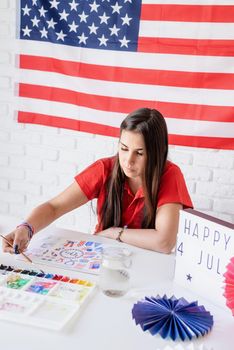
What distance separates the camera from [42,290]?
3.30 ft

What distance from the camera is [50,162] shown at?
8.21 ft

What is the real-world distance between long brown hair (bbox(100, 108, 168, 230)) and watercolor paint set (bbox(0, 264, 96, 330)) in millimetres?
569

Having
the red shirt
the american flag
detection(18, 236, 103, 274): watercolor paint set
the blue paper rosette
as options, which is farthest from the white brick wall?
the blue paper rosette

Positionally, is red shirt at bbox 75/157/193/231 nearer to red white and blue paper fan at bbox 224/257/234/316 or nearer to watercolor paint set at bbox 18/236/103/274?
watercolor paint set at bbox 18/236/103/274

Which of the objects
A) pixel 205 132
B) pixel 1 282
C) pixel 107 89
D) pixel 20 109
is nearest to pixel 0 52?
pixel 20 109

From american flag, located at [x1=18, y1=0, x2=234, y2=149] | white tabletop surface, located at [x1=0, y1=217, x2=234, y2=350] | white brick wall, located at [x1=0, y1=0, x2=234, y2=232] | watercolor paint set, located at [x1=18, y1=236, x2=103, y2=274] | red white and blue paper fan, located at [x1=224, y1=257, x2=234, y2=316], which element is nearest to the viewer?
white tabletop surface, located at [x1=0, y1=217, x2=234, y2=350]

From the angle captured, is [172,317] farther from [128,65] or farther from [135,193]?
[128,65]

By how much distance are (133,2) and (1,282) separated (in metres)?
1.61

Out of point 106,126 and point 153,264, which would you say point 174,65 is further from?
point 153,264

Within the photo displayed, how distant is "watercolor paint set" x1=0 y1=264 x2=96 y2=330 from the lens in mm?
887

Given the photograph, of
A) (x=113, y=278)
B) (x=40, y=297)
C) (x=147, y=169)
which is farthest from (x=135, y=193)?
(x=40, y=297)

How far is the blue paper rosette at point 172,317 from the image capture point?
0.87m

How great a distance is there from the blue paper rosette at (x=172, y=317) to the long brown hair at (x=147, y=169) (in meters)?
0.62

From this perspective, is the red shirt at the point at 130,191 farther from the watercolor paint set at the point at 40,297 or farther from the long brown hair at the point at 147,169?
the watercolor paint set at the point at 40,297
